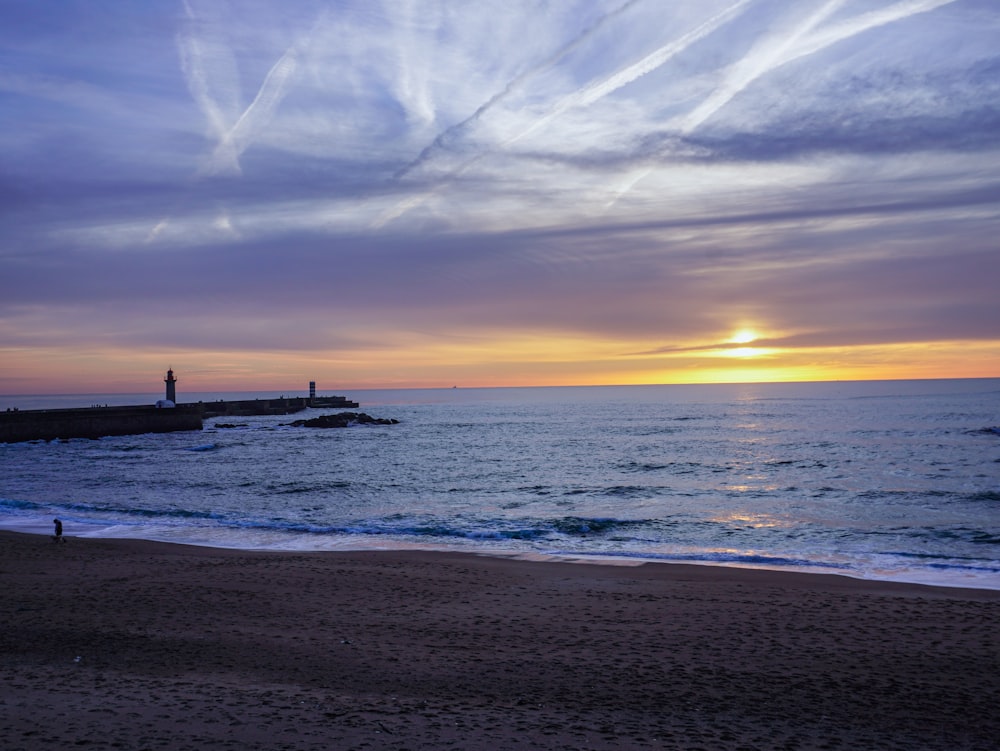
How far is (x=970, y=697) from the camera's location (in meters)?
7.82

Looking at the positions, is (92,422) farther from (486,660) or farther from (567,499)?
(486,660)

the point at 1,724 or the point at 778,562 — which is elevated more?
the point at 1,724

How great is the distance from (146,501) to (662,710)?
25.6 metres

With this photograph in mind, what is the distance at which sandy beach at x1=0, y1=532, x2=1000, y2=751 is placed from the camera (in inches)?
266

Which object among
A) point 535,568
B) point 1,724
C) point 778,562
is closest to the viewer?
point 1,724

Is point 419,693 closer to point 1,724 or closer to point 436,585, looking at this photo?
point 1,724

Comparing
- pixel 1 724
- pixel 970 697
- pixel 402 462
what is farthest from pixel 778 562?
pixel 402 462

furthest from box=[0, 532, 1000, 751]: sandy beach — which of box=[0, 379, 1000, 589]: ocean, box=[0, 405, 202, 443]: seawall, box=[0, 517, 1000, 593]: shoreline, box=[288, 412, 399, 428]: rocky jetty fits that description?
box=[288, 412, 399, 428]: rocky jetty

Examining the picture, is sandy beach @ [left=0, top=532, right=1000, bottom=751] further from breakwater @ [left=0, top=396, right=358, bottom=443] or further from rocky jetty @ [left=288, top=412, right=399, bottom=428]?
rocky jetty @ [left=288, top=412, right=399, bottom=428]

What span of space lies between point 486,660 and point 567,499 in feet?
64.9

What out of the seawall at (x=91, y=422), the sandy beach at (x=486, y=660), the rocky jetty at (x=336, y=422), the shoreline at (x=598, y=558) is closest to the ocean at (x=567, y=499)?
the shoreline at (x=598, y=558)

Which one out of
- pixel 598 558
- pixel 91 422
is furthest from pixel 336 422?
pixel 598 558

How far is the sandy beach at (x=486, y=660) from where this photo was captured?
22.1 feet

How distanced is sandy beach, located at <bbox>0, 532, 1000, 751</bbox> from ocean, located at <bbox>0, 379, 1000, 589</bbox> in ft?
14.1
